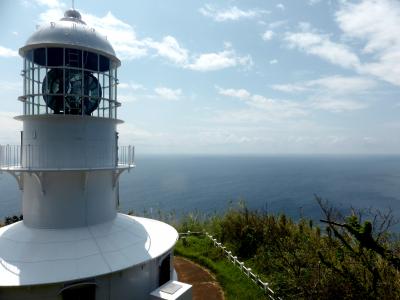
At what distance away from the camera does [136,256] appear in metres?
8.84

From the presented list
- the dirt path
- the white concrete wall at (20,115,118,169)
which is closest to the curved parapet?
the white concrete wall at (20,115,118,169)

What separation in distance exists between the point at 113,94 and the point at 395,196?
269 ft

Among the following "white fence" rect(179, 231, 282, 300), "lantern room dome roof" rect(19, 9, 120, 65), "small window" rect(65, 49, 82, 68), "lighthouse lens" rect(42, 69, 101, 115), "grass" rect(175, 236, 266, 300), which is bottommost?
"grass" rect(175, 236, 266, 300)

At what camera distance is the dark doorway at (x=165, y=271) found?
10.4 metres

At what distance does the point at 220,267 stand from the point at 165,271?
395 centimetres

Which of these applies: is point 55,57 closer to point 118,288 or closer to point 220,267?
point 118,288

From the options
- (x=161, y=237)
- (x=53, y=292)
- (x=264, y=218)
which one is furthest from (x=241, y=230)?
(x=53, y=292)

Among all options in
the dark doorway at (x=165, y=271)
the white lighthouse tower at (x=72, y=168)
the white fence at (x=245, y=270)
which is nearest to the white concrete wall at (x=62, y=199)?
the white lighthouse tower at (x=72, y=168)

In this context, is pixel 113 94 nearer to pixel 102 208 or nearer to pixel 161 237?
pixel 102 208

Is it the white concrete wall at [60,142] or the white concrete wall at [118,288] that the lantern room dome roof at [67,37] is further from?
the white concrete wall at [118,288]

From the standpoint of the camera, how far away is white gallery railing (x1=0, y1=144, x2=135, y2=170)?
9.23 meters

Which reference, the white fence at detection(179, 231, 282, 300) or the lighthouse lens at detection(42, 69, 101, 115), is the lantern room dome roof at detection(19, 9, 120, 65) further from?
the white fence at detection(179, 231, 282, 300)

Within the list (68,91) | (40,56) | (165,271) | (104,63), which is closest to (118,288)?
(165,271)

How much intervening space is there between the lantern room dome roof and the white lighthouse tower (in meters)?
0.03
